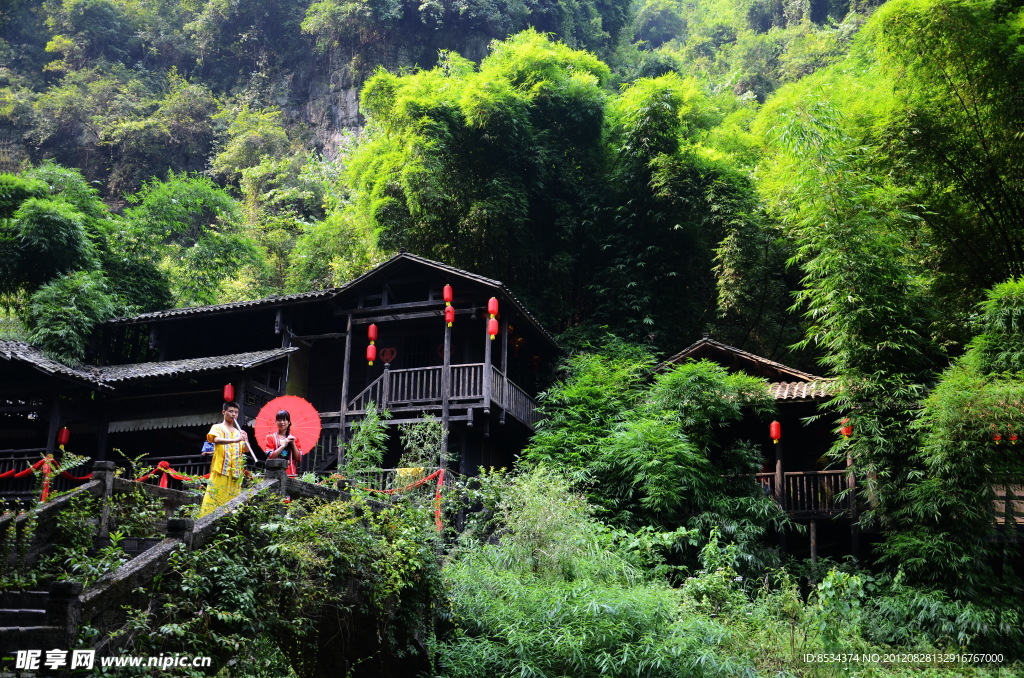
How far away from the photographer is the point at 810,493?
15078 mm

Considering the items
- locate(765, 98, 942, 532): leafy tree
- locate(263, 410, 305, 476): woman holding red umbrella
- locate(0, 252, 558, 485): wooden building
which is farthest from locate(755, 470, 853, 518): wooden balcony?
locate(263, 410, 305, 476): woman holding red umbrella

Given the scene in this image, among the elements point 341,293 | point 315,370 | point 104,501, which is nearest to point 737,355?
point 341,293

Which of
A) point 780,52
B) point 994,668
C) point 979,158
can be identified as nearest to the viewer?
point 994,668

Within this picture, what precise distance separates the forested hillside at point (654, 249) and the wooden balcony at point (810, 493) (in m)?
0.91

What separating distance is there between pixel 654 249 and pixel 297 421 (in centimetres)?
956

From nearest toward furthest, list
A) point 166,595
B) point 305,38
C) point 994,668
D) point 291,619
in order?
point 166,595 → point 291,619 → point 994,668 → point 305,38

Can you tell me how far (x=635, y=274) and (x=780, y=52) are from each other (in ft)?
62.6

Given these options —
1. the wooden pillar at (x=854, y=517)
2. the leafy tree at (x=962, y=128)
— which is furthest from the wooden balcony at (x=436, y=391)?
the leafy tree at (x=962, y=128)

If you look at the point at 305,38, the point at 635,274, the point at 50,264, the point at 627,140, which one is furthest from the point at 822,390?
the point at 305,38

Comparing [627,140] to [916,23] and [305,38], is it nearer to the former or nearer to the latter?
[916,23]

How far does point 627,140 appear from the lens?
Answer: 66.6 feet

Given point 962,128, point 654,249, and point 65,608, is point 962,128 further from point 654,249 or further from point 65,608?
point 65,608

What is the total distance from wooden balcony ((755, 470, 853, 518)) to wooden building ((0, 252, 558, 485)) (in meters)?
4.97

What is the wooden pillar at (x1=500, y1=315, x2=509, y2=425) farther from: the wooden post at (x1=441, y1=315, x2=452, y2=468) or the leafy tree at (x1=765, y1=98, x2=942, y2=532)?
the leafy tree at (x1=765, y1=98, x2=942, y2=532)
